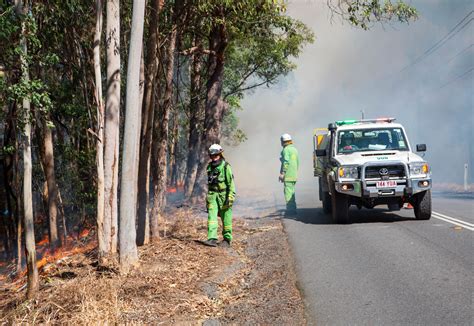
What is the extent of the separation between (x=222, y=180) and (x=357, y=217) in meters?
Result: 4.85

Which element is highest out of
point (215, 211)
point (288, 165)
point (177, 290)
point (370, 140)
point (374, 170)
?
point (370, 140)

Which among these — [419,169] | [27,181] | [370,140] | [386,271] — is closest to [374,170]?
[419,169]

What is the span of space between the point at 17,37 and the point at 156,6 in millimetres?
2838

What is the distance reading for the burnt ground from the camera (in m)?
6.29

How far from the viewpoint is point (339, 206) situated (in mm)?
12555

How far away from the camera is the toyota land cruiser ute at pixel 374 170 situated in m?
12.0

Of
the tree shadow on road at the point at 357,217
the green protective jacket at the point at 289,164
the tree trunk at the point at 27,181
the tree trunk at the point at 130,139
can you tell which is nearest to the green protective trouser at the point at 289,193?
the green protective jacket at the point at 289,164

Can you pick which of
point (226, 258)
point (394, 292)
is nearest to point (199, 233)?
point (226, 258)

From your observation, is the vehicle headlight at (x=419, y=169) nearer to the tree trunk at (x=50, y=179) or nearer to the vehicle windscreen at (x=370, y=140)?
the vehicle windscreen at (x=370, y=140)

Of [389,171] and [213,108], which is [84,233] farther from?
[389,171]

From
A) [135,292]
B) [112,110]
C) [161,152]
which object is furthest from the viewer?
[161,152]

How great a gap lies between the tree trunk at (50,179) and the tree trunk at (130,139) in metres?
7.62

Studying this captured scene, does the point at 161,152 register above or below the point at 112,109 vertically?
below

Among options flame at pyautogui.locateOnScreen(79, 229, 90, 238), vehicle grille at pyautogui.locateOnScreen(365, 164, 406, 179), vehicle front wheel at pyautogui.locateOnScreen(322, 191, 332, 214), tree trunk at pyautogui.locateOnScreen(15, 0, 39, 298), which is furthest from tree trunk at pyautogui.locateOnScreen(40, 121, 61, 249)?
vehicle grille at pyautogui.locateOnScreen(365, 164, 406, 179)
